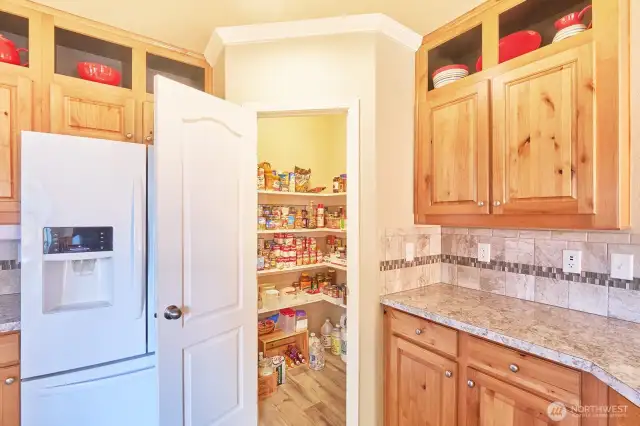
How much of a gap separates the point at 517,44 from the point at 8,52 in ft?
8.19

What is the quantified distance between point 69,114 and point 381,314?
202 cm

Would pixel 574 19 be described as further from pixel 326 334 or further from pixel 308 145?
pixel 326 334

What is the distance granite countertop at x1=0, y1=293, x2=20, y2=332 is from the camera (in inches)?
49.4

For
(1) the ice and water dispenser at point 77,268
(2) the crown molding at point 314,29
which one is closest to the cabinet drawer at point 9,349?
(1) the ice and water dispenser at point 77,268

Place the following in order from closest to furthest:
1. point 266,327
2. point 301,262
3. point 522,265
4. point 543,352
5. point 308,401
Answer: point 543,352 < point 522,265 < point 308,401 < point 266,327 < point 301,262

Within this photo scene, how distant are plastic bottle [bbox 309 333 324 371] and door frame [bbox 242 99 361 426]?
972 millimetres

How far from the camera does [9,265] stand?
1637mm

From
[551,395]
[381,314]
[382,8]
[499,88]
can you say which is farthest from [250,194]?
[551,395]

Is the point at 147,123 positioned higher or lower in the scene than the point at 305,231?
higher

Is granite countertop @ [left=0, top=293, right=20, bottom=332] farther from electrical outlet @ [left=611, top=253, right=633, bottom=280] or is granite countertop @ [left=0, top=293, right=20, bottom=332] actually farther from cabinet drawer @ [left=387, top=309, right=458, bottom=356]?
electrical outlet @ [left=611, top=253, right=633, bottom=280]

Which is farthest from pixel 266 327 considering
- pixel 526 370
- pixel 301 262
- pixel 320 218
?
pixel 526 370

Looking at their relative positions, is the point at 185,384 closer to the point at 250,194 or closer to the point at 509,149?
the point at 250,194

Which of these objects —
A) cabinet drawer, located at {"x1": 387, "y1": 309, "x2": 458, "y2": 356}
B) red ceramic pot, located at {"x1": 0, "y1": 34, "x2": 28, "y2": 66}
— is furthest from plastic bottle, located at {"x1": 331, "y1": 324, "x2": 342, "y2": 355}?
red ceramic pot, located at {"x1": 0, "y1": 34, "x2": 28, "y2": 66}

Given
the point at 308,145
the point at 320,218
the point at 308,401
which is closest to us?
the point at 308,401
